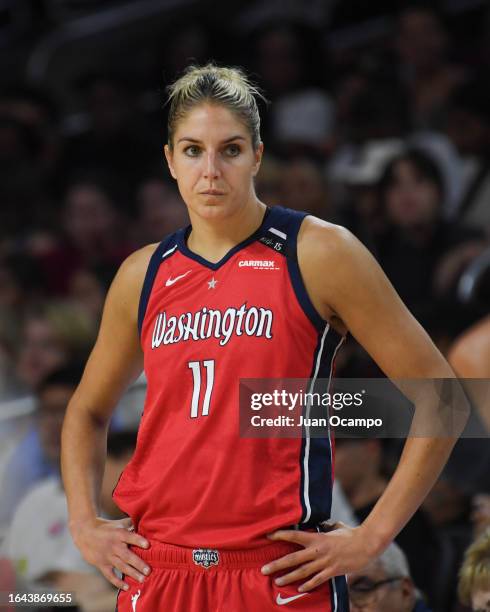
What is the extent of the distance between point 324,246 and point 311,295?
10 centimetres

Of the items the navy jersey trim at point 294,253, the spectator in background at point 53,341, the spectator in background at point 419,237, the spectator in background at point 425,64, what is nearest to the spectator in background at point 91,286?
the spectator in background at point 53,341

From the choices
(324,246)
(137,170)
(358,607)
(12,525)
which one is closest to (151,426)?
(324,246)

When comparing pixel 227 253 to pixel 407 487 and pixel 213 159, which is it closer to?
pixel 213 159

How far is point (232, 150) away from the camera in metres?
2.25

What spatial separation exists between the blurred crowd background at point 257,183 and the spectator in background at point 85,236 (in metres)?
0.01

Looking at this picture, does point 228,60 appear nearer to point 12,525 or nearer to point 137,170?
point 137,170

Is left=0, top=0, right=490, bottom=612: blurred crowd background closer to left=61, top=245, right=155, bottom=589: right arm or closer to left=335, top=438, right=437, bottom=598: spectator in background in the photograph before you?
left=335, top=438, right=437, bottom=598: spectator in background

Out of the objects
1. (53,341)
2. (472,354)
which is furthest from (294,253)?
(53,341)

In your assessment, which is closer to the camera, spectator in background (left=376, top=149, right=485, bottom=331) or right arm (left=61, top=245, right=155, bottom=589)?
right arm (left=61, top=245, right=155, bottom=589)

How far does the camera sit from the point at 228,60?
6.56 metres

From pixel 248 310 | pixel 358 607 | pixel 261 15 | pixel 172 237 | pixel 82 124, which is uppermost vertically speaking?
pixel 261 15

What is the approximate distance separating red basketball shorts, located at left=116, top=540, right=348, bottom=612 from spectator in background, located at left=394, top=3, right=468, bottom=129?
410 centimetres

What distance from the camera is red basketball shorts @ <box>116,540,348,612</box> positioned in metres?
2.16

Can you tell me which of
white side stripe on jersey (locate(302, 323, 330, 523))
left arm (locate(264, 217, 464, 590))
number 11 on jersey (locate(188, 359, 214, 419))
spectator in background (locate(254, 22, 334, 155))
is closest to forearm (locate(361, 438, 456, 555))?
left arm (locate(264, 217, 464, 590))
